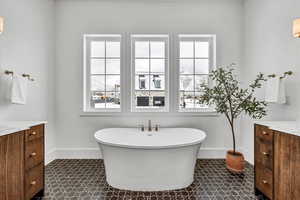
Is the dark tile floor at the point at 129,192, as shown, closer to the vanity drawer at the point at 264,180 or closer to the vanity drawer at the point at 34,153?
the vanity drawer at the point at 264,180

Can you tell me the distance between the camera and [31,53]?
238 cm

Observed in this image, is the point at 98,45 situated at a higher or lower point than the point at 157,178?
higher

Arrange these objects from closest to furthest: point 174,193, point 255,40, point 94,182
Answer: point 174,193 → point 94,182 → point 255,40

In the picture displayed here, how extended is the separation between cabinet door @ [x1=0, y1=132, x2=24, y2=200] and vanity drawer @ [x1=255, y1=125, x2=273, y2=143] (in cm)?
241

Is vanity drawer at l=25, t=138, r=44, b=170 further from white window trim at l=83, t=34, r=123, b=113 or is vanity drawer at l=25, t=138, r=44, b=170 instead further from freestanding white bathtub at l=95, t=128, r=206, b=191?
white window trim at l=83, t=34, r=123, b=113

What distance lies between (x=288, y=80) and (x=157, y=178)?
2001mm

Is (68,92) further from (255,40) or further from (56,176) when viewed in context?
(255,40)

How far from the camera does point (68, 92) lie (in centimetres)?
292

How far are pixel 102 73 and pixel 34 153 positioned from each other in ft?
5.70

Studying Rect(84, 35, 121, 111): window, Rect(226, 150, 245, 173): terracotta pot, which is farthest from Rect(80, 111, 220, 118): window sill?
Rect(226, 150, 245, 173): terracotta pot

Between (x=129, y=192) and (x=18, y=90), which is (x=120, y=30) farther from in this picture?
(x=129, y=192)

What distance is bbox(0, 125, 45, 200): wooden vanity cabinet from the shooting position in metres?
1.39

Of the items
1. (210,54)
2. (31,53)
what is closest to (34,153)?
(31,53)

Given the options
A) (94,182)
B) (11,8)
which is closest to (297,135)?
(94,182)
